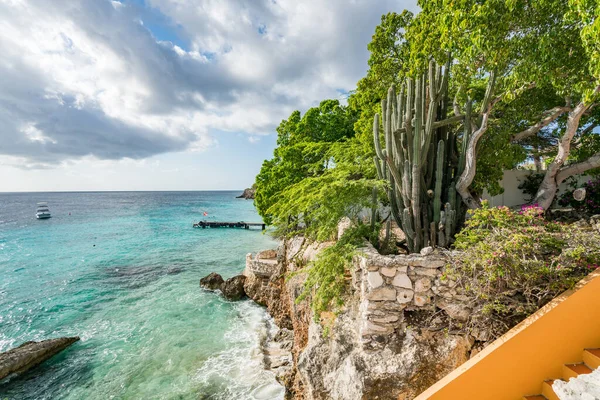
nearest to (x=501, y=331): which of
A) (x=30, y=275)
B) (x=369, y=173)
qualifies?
(x=369, y=173)

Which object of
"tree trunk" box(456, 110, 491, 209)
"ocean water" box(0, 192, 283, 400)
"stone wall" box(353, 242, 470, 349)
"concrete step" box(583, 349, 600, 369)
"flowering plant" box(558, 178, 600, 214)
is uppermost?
"tree trunk" box(456, 110, 491, 209)

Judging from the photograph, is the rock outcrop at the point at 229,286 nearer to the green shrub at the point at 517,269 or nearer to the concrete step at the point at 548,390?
the green shrub at the point at 517,269

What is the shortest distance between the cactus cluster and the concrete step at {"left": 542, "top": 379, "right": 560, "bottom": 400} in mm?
2487

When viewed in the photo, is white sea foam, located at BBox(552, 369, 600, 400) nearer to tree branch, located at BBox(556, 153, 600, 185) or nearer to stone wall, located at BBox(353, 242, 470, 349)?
stone wall, located at BBox(353, 242, 470, 349)

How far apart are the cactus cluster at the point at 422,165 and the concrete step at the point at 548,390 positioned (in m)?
2.49

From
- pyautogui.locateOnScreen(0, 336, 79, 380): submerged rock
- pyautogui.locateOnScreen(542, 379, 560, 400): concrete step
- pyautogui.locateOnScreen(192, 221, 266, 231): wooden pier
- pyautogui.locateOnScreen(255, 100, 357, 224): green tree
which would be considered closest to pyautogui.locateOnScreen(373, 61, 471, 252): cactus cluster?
pyautogui.locateOnScreen(542, 379, 560, 400): concrete step

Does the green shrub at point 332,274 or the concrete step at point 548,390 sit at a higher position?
the green shrub at point 332,274

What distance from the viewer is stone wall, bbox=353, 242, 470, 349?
A: 14.3 feet

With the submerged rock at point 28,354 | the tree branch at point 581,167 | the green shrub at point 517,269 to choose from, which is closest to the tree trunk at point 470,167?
the green shrub at point 517,269

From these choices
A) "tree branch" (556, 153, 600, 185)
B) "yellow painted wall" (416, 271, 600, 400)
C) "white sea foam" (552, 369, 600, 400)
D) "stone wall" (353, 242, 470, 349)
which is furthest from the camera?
"tree branch" (556, 153, 600, 185)

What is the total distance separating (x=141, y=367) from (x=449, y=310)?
945cm

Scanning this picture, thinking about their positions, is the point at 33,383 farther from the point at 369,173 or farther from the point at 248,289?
the point at 369,173

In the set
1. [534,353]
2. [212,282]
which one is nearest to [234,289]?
[212,282]

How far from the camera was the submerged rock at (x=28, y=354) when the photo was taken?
28.0ft
